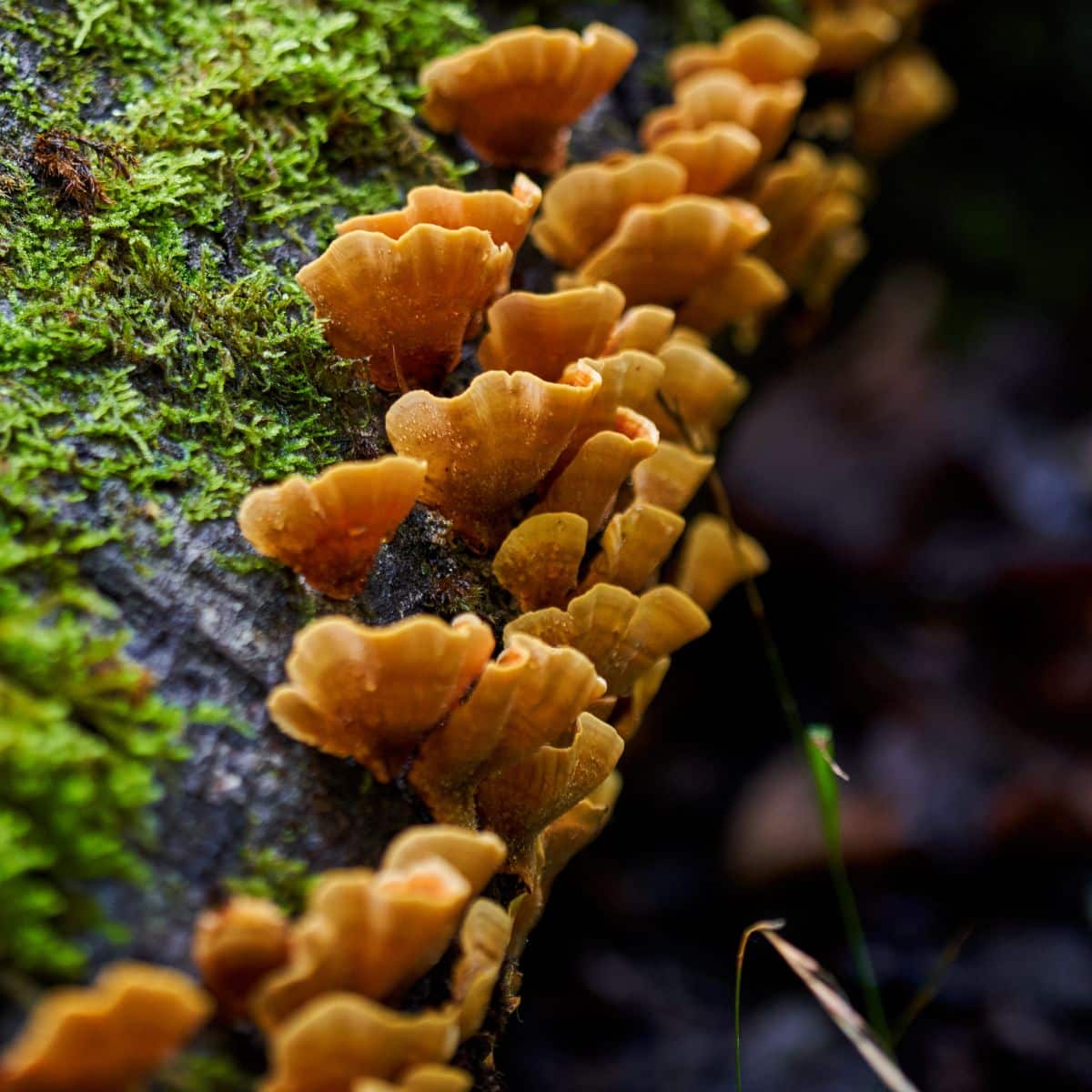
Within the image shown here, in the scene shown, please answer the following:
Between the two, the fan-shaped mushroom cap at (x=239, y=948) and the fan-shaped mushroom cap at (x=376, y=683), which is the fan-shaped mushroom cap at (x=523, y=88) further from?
the fan-shaped mushroom cap at (x=239, y=948)

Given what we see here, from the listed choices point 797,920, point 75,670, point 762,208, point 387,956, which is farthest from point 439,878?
point 797,920

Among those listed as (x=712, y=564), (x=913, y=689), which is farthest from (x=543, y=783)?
(x=913, y=689)

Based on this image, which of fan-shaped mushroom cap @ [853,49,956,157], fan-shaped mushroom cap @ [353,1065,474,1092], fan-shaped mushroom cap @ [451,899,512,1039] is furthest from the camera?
fan-shaped mushroom cap @ [853,49,956,157]

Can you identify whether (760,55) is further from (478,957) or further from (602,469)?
(478,957)

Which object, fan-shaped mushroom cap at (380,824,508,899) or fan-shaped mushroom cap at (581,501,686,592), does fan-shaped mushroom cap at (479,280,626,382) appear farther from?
fan-shaped mushroom cap at (380,824,508,899)

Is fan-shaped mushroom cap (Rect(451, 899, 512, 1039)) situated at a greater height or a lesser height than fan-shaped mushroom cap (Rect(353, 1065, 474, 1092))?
lesser

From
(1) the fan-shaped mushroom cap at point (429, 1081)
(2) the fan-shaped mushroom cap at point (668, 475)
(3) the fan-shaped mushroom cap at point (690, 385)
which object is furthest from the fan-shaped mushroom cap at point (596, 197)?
(1) the fan-shaped mushroom cap at point (429, 1081)

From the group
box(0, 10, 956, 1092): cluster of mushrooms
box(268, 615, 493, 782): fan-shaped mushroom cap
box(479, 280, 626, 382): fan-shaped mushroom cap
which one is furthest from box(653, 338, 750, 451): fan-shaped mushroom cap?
box(268, 615, 493, 782): fan-shaped mushroom cap

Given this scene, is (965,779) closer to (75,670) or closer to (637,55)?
(637,55)
